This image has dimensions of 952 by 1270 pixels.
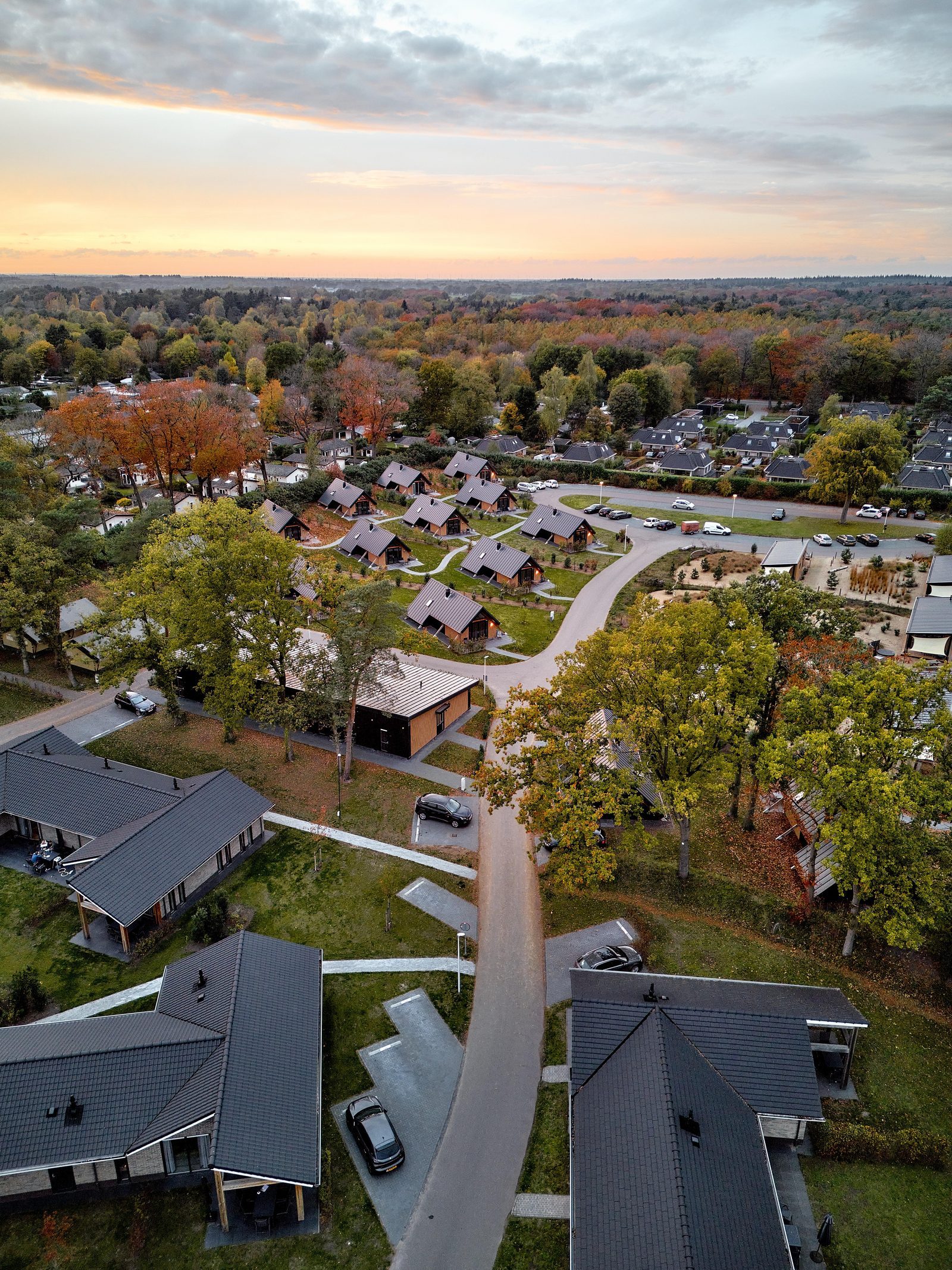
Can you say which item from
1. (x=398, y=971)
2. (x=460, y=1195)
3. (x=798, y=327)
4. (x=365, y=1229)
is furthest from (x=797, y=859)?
(x=798, y=327)

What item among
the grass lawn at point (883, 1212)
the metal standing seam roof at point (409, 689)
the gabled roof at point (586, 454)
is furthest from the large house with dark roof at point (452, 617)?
the gabled roof at point (586, 454)

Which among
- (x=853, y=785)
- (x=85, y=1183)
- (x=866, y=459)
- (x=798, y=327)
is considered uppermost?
(x=798, y=327)

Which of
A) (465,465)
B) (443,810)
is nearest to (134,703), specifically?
(443,810)

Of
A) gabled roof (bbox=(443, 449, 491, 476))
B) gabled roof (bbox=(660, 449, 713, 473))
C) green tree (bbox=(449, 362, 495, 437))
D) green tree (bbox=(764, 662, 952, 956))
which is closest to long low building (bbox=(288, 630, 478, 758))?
green tree (bbox=(764, 662, 952, 956))

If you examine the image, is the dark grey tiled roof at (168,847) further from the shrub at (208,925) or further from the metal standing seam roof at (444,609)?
the metal standing seam roof at (444,609)

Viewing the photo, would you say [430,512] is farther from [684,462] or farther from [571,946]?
[571,946]

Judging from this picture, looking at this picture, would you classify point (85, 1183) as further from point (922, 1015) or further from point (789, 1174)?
point (922, 1015)
